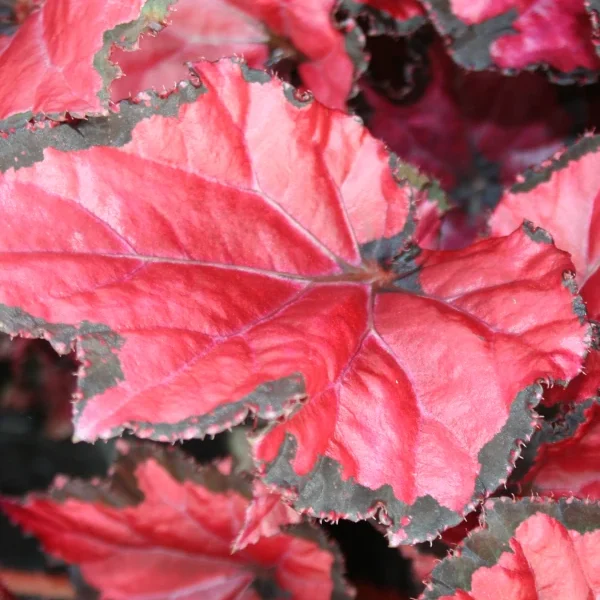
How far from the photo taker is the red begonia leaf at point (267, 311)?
21.6 inches

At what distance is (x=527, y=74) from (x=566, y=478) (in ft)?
2.25

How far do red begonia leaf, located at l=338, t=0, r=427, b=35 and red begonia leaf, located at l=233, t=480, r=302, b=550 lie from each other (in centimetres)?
58

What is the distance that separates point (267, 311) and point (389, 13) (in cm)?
45

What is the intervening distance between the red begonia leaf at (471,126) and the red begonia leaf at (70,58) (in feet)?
1.76

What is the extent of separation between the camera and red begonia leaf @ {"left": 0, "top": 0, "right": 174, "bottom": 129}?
2.01ft

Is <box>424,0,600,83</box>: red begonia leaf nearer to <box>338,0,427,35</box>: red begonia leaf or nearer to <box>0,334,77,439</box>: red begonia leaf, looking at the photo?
<box>338,0,427,35</box>: red begonia leaf

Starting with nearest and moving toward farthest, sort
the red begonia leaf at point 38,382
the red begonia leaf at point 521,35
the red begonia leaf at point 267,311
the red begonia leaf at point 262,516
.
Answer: the red begonia leaf at point 267,311 → the red begonia leaf at point 262,516 → the red begonia leaf at point 521,35 → the red begonia leaf at point 38,382

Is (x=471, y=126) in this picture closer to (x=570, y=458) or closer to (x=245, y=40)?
(x=245, y=40)

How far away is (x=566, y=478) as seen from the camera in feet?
2.54

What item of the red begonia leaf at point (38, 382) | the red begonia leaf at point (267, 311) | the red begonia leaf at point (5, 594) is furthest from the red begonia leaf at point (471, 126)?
the red begonia leaf at point (5, 594)

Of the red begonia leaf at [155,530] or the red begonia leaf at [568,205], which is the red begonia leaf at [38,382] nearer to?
the red begonia leaf at [155,530]

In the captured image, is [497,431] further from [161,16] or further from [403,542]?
[161,16]

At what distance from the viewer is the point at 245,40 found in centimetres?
83

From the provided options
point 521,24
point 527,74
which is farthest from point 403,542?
point 527,74
